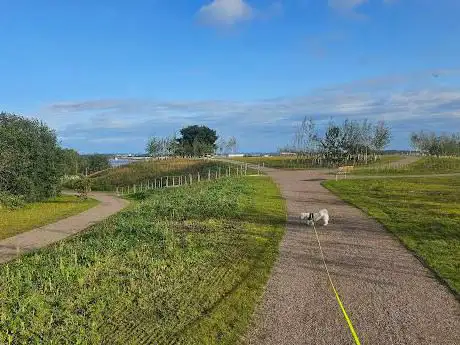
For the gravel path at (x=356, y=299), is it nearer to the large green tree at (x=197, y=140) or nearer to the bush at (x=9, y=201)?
the bush at (x=9, y=201)

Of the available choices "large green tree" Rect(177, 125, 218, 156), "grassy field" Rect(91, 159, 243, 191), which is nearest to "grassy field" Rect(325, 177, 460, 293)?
"grassy field" Rect(91, 159, 243, 191)

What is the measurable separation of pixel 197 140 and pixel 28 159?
91.2 m

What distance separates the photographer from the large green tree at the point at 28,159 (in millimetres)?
42906

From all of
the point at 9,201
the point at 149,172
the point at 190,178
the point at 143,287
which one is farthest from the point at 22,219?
the point at 149,172

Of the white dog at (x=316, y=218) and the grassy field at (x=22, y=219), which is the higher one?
the white dog at (x=316, y=218)

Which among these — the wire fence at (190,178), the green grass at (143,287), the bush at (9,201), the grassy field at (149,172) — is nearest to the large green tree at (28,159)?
the bush at (9,201)

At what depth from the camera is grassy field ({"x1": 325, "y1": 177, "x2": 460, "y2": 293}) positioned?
13.5 meters

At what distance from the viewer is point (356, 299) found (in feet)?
32.9

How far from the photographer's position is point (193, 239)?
16.5m

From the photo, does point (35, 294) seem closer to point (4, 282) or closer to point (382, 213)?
point (4, 282)

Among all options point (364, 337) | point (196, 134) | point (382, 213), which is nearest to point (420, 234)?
point (382, 213)

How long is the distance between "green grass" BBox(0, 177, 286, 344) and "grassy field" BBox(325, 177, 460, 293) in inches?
180

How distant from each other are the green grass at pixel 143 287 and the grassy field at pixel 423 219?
4.57 meters

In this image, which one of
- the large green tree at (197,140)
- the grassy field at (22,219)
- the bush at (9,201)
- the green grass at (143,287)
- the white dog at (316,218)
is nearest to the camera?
the green grass at (143,287)
